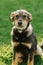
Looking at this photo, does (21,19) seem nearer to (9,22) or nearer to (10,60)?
(10,60)

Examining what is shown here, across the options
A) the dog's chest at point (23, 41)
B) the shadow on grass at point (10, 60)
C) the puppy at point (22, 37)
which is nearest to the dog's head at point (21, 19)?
the puppy at point (22, 37)

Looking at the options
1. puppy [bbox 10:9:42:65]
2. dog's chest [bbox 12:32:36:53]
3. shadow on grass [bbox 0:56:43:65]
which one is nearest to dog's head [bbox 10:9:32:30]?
puppy [bbox 10:9:42:65]

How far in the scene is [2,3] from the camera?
10.2 m

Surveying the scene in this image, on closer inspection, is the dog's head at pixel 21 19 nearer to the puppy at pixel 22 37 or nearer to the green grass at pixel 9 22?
the puppy at pixel 22 37

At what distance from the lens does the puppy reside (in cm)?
629

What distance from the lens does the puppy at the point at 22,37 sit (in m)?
6.29

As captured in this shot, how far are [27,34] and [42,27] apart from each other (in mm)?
2018

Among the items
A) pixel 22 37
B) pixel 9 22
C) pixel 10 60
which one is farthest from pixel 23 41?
pixel 9 22

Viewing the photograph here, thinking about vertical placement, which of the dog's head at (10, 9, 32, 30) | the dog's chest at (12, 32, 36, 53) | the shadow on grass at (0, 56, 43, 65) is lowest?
the shadow on grass at (0, 56, 43, 65)

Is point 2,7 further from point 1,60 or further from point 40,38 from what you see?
point 1,60

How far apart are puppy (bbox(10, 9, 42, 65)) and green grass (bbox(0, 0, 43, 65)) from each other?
34 centimetres

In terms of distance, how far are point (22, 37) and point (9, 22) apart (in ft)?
7.62

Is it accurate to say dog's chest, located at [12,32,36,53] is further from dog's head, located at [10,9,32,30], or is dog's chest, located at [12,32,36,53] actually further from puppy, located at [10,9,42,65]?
dog's head, located at [10,9,32,30]

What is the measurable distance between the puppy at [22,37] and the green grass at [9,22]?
340 millimetres
